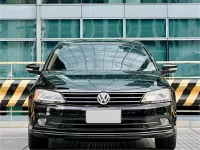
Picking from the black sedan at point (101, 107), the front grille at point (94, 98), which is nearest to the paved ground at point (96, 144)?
the black sedan at point (101, 107)

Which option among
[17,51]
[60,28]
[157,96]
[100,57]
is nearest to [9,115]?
[100,57]

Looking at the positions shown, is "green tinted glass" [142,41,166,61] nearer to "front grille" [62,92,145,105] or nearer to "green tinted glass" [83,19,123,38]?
"green tinted glass" [83,19,123,38]

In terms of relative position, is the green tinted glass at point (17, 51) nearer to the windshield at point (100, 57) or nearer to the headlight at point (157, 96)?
the windshield at point (100, 57)

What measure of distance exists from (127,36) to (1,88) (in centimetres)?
1239

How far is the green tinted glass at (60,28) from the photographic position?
21500 mm

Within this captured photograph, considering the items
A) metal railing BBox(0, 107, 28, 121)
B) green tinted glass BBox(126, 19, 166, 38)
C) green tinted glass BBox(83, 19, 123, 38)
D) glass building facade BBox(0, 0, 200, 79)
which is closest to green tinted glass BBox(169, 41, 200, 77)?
glass building facade BBox(0, 0, 200, 79)

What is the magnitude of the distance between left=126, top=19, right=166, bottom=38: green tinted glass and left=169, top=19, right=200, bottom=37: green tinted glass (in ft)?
1.27

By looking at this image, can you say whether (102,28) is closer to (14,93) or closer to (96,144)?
(14,93)

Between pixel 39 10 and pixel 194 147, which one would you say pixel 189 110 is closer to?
pixel 194 147

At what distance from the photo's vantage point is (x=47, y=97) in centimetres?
581

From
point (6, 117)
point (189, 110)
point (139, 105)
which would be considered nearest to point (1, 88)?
point (6, 117)

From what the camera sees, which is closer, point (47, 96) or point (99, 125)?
point (99, 125)

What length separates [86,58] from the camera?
711 cm

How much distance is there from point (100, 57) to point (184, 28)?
15.1m
